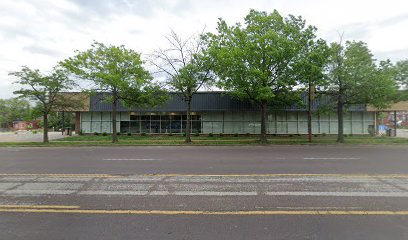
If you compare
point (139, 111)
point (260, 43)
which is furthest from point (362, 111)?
point (139, 111)

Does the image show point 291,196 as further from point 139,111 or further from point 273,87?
point 139,111

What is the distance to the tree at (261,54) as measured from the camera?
19.4m

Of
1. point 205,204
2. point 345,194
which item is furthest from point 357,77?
point 205,204

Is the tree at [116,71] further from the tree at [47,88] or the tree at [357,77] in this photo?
the tree at [357,77]

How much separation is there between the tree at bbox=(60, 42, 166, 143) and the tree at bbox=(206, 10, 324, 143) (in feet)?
20.3

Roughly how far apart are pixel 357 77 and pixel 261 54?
24.9 feet

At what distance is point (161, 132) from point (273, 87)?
48.9ft

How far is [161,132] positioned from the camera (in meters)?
31.7

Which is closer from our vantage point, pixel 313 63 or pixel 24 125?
pixel 313 63

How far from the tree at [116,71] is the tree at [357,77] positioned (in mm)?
14837

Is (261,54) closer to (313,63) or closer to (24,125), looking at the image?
(313,63)

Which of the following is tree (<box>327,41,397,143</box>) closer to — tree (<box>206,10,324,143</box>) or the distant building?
tree (<box>206,10,324,143</box>)

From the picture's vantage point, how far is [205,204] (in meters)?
5.38

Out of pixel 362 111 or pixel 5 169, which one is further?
pixel 362 111
